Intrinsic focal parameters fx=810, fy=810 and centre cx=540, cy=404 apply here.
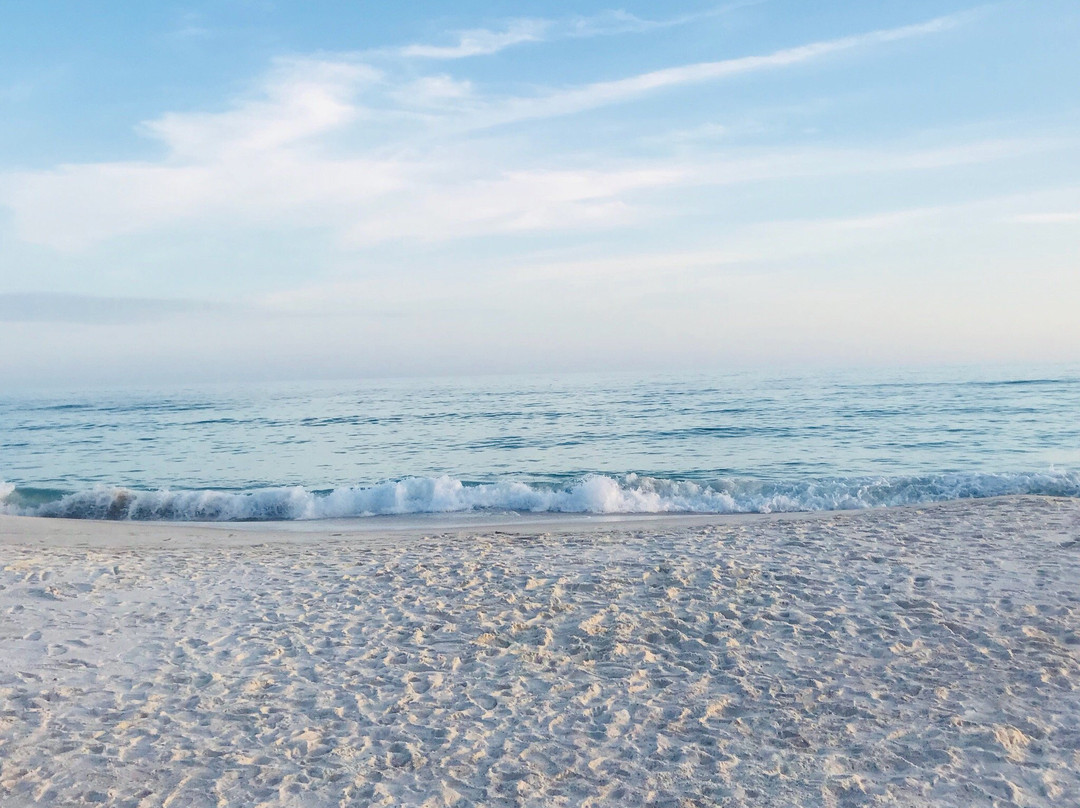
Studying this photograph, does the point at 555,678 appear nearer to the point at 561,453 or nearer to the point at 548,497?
the point at 548,497

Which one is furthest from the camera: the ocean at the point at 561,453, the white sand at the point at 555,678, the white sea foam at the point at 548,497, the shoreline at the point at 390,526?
the ocean at the point at 561,453

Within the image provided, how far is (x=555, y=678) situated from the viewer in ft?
19.5

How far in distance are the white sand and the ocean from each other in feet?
24.7

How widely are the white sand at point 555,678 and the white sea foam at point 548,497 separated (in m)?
6.79

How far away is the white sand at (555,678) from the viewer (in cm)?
452

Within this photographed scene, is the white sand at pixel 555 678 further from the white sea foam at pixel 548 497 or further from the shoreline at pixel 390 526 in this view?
the white sea foam at pixel 548 497

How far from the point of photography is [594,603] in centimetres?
746

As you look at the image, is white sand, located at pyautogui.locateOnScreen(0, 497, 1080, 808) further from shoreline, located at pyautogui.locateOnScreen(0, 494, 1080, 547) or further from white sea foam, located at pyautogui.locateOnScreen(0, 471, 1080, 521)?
white sea foam, located at pyautogui.locateOnScreen(0, 471, 1080, 521)

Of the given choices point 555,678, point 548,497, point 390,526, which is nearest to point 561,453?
point 548,497

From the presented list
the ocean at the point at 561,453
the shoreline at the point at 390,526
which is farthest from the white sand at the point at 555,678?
the ocean at the point at 561,453

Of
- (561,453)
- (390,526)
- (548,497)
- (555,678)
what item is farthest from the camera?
(561,453)

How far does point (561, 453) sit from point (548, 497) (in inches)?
282

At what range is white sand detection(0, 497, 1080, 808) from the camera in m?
4.52

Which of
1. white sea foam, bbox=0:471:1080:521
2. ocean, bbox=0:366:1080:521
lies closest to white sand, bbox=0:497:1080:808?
white sea foam, bbox=0:471:1080:521
